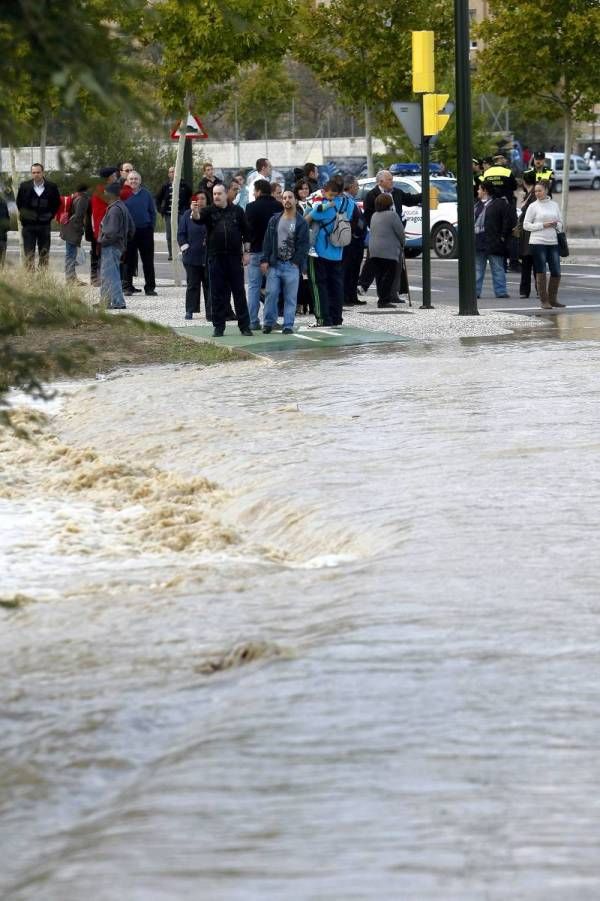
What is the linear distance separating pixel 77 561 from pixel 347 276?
1387cm

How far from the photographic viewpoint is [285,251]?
18609 millimetres

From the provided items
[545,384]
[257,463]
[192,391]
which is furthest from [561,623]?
[192,391]

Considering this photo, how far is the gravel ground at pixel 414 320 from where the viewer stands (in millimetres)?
18938

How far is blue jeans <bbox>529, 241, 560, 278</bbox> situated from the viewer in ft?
71.3

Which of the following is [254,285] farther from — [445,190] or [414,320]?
[445,190]

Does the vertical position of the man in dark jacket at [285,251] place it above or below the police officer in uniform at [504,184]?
below

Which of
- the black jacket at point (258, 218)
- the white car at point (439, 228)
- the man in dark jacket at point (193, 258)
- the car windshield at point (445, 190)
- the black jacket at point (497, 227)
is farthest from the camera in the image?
the car windshield at point (445, 190)

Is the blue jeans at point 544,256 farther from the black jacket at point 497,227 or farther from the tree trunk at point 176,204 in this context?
the tree trunk at point 176,204

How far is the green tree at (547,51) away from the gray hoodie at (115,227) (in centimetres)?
1462

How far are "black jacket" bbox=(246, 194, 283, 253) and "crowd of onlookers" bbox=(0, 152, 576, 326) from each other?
0.04 feet

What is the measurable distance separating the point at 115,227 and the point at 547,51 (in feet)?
52.1

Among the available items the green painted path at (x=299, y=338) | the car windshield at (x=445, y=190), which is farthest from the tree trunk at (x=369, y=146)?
the green painted path at (x=299, y=338)

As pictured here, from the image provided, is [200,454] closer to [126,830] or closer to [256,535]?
[256,535]

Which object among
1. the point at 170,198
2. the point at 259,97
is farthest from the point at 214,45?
the point at 259,97
